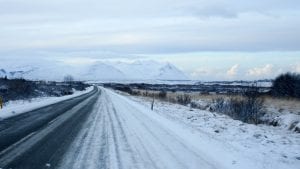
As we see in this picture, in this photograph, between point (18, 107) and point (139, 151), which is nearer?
point (139, 151)

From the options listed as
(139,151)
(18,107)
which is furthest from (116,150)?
(18,107)

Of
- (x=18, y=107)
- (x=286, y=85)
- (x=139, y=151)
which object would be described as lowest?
(x=18, y=107)

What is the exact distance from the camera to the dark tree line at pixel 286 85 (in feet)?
179

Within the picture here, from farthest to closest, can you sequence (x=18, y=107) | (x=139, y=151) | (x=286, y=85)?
(x=286, y=85) < (x=18, y=107) < (x=139, y=151)

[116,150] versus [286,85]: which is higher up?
[286,85]

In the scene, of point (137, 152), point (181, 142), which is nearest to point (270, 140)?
point (181, 142)

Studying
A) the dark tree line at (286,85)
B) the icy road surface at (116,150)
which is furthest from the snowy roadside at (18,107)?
the dark tree line at (286,85)

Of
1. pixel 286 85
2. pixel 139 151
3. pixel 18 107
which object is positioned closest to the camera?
pixel 139 151

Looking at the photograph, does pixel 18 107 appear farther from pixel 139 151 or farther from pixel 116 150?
pixel 139 151

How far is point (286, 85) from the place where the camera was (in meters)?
56.7

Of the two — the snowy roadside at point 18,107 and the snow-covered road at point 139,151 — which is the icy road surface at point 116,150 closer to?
the snow-covered road at point 139,151

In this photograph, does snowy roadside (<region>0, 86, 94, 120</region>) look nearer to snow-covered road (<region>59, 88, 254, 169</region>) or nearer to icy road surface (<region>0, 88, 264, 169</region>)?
icy road surface (<region>0, 88, 264, 169</region>)

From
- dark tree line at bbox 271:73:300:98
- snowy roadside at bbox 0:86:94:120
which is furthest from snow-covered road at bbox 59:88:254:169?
dark tree line at bbox 271:73:300:98

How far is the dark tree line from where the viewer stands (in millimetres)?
54459
